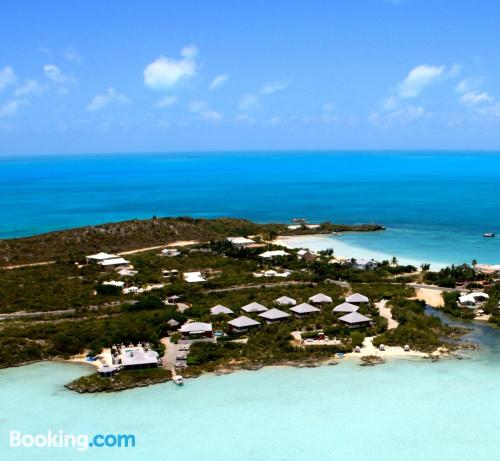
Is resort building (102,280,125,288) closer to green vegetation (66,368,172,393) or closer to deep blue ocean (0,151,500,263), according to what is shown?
green vegetation (66,368,172,393)

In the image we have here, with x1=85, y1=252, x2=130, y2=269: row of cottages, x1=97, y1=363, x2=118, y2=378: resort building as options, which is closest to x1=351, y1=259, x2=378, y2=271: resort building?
x1=85, y1=252, x2=130, y2=269: row of cottages

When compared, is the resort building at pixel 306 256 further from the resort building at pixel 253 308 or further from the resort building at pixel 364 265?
the resort building at pixel 253 308

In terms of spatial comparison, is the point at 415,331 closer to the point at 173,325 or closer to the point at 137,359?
the point at 173,325

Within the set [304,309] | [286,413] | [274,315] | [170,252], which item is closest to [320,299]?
[304,309]

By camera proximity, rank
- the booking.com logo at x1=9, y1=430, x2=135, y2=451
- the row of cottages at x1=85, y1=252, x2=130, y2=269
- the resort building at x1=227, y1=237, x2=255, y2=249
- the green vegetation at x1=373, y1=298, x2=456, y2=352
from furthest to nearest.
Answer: the resort building at x1=227, y1=237, x2=255, y2=249, the row of cottages at x1=85, y1=252, x2=130, y2=269, the green vegetation at x1=373, y1=298, x2=456, y2=352, the booking.com logo at x1=9, y1=430, x2=135, y2=451

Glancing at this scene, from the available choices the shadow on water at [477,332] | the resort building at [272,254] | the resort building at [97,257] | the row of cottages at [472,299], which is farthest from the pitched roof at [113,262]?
the row of cottages at [472,299]

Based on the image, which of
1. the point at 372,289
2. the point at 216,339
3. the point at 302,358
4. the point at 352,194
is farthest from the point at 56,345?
the point at 352,194

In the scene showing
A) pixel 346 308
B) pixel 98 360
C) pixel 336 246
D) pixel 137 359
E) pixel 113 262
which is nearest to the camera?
pixel 137 359
